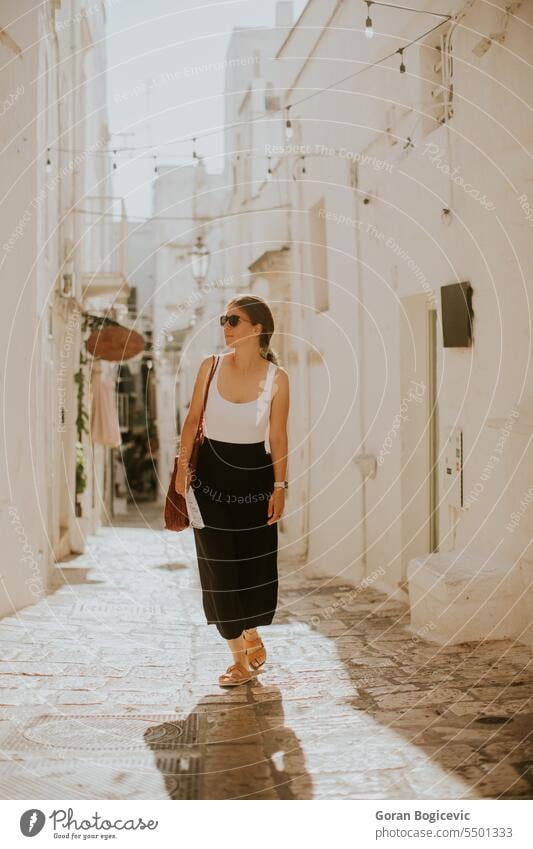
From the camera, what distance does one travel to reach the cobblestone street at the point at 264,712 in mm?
3799

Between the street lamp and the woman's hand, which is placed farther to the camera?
the street lamp

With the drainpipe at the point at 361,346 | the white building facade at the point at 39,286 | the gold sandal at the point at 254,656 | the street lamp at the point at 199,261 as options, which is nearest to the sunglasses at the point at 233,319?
the gold sandal at the point at 254,656

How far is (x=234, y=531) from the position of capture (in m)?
5.06

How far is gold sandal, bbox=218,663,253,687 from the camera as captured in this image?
16.7 feet

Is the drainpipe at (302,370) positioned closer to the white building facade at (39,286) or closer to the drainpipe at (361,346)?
the drainpipe at (361,346)

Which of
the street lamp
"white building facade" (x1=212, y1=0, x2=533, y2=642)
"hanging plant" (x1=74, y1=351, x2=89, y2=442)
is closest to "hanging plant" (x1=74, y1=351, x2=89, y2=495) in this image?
"hanging plant" (x1=74, y1=351, x2=89, y2=442)

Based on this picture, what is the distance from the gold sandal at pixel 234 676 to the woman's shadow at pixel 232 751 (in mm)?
114

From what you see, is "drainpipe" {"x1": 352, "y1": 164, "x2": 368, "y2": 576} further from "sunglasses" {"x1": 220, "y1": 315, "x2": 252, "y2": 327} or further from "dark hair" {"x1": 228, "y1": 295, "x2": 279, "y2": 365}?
"sunglasses" {"x1": 220, "y1": 315, "x2": 252, "y2": 327}

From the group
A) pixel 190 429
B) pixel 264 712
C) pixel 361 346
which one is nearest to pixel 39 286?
pixel 361 346

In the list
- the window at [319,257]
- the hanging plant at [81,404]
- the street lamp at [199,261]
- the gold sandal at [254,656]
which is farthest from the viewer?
the street lamp at [199,261]

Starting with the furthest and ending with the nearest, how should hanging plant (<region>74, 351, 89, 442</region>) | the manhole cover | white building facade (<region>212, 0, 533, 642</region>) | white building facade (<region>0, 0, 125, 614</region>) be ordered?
hanging plant (<region>74, 351, 89, 442</region>) < white building facade (<region>0, 0, 125, 614</region>) < white building facade (<region>212, 0, 533, 642</region>) < the manhole cover

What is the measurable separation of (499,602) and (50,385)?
17.4 ft
